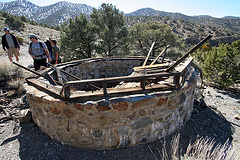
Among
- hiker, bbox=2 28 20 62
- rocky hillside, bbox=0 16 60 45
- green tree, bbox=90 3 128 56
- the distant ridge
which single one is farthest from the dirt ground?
rocky hillside, bbox=0 16 60 45

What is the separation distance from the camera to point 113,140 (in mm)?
2715

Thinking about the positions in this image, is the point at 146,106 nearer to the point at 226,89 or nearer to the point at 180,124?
the point at 180,124

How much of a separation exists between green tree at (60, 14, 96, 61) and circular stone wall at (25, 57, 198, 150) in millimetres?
10513

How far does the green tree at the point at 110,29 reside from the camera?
1328 centimetres

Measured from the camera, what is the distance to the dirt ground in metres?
2.71

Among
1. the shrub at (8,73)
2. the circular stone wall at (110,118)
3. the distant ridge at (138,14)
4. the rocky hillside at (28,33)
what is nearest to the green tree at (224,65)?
the circular stone wall at (110,118)

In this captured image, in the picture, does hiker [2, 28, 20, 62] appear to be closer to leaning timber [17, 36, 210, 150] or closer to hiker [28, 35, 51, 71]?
hiker [28, 35, 51, 71]

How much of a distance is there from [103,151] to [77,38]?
38.2 ft

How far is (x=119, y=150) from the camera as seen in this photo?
2771mm

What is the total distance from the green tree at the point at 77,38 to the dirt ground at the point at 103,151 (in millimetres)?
9109

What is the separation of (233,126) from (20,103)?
6299 mm

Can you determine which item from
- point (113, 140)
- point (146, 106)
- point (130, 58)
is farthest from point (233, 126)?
point (130, 58)

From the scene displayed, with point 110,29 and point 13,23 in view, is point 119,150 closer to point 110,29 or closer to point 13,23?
point 110,29

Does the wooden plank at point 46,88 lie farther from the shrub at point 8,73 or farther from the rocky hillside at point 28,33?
the rocky hillside at point 28,33
